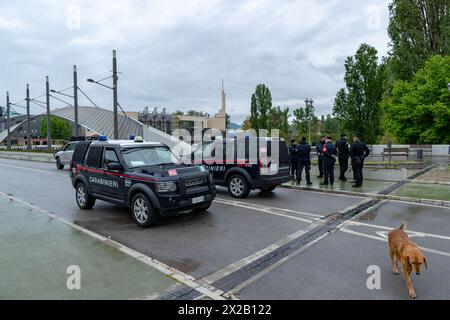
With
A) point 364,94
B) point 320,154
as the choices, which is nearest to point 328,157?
point 320,154

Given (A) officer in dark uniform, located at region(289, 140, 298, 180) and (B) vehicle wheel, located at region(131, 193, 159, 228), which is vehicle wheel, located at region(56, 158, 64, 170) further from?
(B) vehicle wheel, located at region(131, 193, 159, 228)

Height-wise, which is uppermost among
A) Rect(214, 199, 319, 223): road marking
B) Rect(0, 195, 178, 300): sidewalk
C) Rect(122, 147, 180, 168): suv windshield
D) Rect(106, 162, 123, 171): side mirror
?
Rect(122, 147, 180, 168): suv windshield

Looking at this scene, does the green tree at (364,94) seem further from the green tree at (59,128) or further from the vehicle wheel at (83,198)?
the green tree at (59,128)

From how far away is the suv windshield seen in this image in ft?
25.2

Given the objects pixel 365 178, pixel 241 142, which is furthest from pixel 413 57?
pixel 241 142

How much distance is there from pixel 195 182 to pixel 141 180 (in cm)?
117

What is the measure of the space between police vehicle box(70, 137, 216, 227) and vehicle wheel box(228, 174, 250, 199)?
223 cm

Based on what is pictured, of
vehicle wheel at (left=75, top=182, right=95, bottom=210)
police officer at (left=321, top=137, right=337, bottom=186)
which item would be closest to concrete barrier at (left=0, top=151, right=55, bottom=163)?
vehicle wheel at (left=75, top=182, right=95, bottom=210)

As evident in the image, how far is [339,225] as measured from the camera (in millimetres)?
7008

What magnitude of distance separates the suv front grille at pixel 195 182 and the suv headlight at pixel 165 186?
0.31 meters

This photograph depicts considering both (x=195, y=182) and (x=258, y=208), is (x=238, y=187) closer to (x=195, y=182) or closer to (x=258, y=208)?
(x=258, y=208)

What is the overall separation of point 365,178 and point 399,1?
93.0ft

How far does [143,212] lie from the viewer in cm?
702
